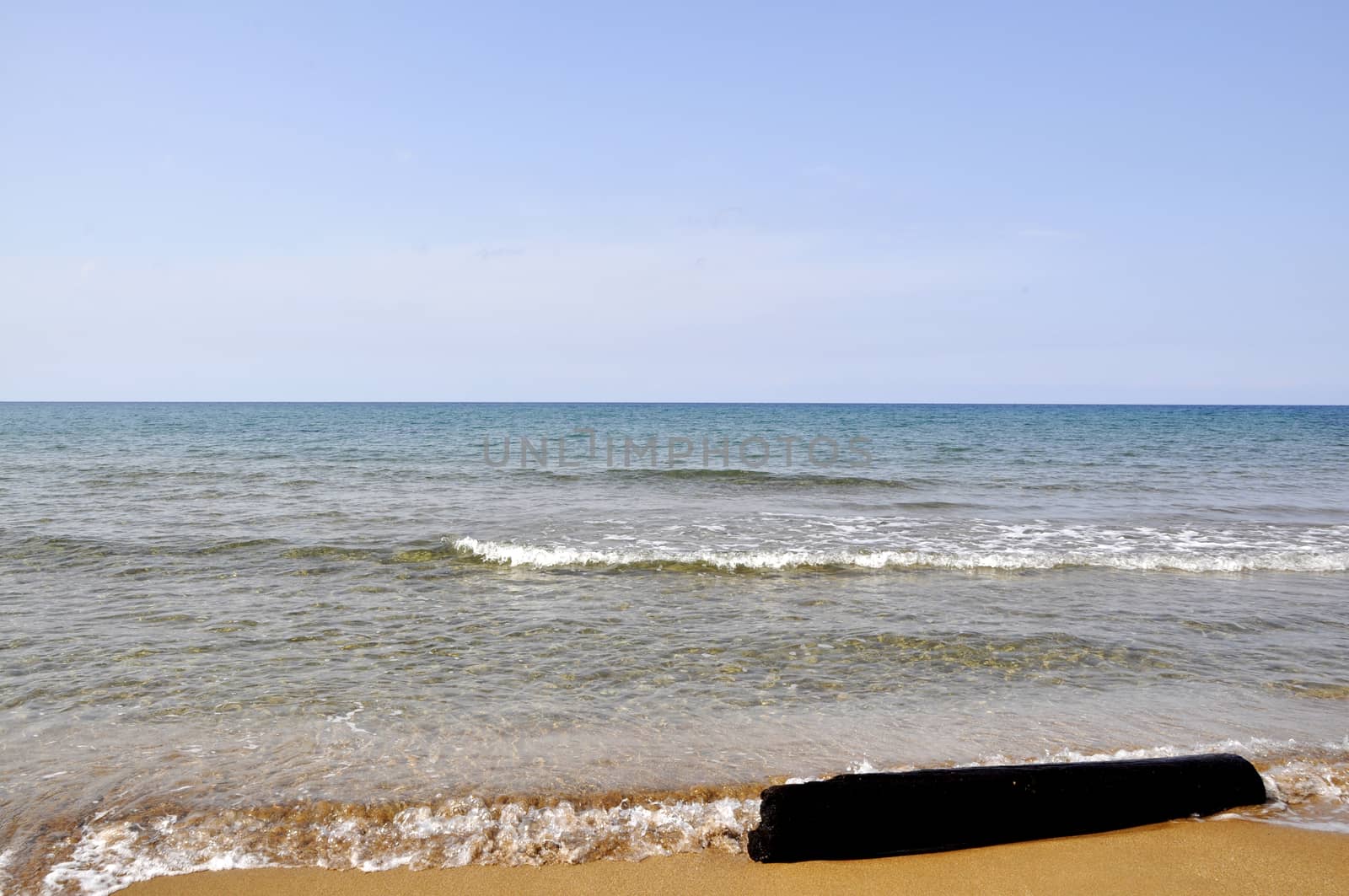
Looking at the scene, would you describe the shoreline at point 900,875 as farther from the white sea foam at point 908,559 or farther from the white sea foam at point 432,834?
the white sea foam at point 908,559

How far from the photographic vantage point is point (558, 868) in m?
4.02

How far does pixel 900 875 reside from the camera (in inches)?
→ 153

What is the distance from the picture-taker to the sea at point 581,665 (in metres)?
4.56

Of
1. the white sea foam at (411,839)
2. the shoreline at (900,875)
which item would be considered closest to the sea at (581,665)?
the white sea foam at (411,839)

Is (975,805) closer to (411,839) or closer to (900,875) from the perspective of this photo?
(900,875)

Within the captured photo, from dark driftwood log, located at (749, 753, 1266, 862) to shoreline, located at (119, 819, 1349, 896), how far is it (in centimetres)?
8

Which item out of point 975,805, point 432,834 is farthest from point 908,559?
point 432,834

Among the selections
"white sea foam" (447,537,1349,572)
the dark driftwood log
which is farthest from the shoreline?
"white sea foam" (447,537,1349,572)

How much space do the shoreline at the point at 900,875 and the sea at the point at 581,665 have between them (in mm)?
142

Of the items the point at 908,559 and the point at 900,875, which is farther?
the point at 908,559

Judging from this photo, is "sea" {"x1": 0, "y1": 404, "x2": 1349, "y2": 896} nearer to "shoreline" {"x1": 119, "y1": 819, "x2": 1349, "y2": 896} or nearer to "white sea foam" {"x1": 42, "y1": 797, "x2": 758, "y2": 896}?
"white sea foam" {"x1": 42, "y1": 797, "x2": 758, "y2": 896}

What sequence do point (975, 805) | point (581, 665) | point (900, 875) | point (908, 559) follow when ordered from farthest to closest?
1. point (908, 559)
2. point (581, 665)
3. point (975, 805)
4. point (900, 875)

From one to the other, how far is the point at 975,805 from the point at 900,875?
56 cm

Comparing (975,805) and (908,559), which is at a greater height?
(975,805)
